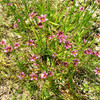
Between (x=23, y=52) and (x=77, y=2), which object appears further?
(x=77, y=2)

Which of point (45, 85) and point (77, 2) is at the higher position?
point (77, 2)

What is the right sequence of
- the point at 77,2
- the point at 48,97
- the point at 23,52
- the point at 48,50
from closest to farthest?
the point at 48,97, the point at 48,50, the point at 23,52, the point at 77,2

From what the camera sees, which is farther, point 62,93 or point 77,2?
point 77,2

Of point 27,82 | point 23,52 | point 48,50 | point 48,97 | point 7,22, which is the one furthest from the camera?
point 7,22

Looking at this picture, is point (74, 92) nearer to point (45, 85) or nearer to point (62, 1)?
point (45, 85)

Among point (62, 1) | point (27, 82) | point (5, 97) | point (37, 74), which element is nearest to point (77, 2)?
point (62, 1)

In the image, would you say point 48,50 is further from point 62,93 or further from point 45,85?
point 62,93

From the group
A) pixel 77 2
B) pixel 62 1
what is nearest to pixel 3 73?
pixel 62 1

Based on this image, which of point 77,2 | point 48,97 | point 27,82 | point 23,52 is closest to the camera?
point 48,97

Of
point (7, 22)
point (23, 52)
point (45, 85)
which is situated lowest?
point (45, 85)
